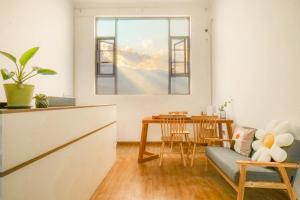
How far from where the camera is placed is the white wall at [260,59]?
103 inches

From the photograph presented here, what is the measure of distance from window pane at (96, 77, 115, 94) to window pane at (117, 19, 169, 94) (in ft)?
0.62

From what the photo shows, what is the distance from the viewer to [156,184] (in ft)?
10.2

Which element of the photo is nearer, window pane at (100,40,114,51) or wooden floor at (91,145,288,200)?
wooden floor at (91,145,288,200)

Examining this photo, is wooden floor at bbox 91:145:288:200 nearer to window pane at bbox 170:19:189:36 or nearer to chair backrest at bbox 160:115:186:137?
chair backrest at bbox 160:115:186:137

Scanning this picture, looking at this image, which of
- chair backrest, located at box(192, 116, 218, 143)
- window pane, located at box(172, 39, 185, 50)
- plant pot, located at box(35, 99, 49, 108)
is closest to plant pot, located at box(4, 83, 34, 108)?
plant pot, located at box(35, 99, 49, 108)

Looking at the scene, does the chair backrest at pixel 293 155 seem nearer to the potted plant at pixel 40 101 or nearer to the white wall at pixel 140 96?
the potted plant at pixel 40 101

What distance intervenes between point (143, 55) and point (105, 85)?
4.30 ft

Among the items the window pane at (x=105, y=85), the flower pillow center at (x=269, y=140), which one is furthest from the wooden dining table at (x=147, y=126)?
the window pane at (x=105, y=85)

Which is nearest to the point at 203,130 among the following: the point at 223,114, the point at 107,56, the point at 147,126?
the point at 223,114

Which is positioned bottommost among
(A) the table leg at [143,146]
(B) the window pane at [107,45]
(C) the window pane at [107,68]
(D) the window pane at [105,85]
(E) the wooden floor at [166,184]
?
(E) the wooden floor at [166,184]

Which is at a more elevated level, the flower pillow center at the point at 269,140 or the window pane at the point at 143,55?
the window pane at the point at 143,55

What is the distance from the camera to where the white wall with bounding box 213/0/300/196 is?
2.62 metres

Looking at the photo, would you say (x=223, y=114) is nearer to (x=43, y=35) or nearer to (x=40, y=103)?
(x=40, y=103)

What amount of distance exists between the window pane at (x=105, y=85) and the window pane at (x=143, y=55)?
19 centimetres
